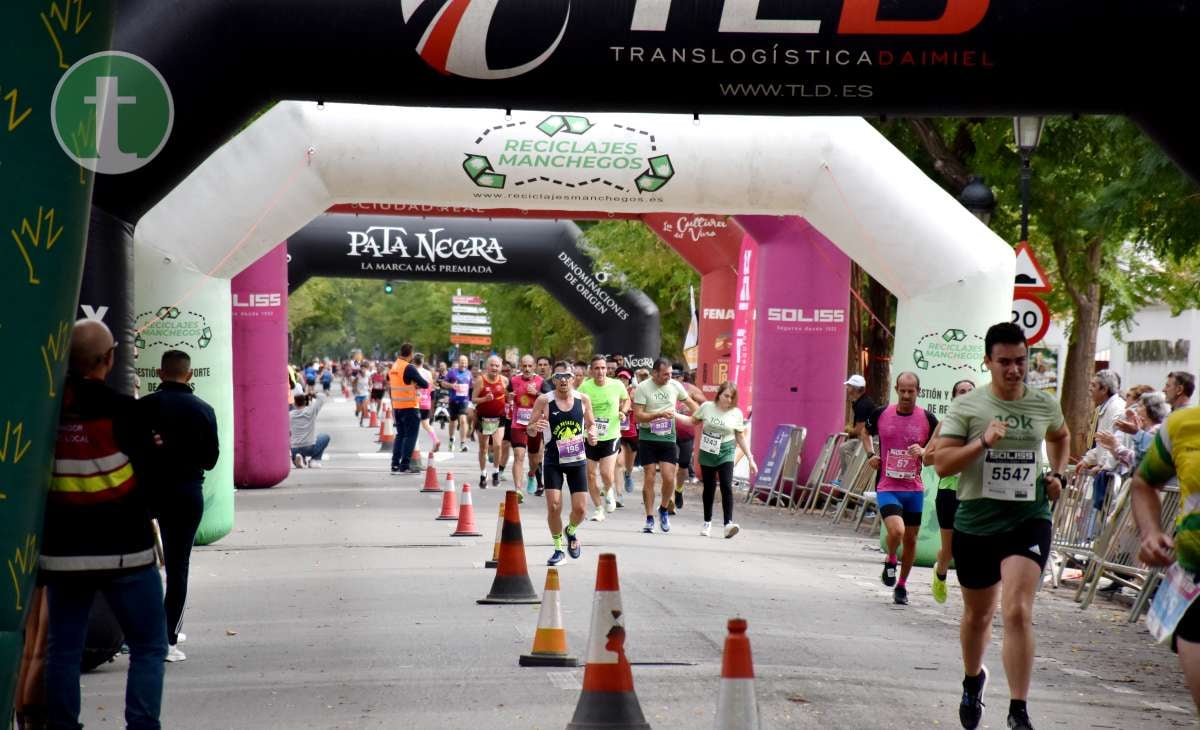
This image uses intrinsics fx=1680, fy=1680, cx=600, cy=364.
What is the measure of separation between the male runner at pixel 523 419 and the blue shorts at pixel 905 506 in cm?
887

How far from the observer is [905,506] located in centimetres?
1333

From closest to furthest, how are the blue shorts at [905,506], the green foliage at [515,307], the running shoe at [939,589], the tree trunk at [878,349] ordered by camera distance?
1. the running shoe at [939,589]
2. the blue shorts at [905,506]
3. the tree trunk at [878,349]
4. the green foliage at [515,307]

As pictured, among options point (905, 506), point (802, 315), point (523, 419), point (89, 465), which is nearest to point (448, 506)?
point (523, 419)

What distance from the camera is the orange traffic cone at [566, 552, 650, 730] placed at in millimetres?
7004

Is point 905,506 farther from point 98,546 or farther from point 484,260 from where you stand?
point 484,260

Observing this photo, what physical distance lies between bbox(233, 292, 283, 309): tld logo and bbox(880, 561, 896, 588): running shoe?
1074cm

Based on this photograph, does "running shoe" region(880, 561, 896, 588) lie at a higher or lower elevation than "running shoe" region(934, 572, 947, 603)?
lower

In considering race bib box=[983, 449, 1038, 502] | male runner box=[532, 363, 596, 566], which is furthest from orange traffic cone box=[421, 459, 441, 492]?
race bib box=[983, 449, 1038, 502]

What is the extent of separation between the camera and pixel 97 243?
9.05 meters

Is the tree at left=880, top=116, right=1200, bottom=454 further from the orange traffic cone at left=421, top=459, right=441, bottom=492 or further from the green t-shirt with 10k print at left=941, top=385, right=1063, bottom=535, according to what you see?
the orange traffic cone at left=421, top=459, right=441, bottom=492

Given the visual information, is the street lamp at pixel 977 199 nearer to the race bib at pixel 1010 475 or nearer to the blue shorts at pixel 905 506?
the blue shorts at pixel 905 506

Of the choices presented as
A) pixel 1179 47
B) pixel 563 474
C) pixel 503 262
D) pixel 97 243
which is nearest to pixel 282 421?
pixel 563 474

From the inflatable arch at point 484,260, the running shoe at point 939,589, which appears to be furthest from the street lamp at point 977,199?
the inflatable arch at point 484,260

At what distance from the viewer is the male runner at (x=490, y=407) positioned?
2453 centimetres
